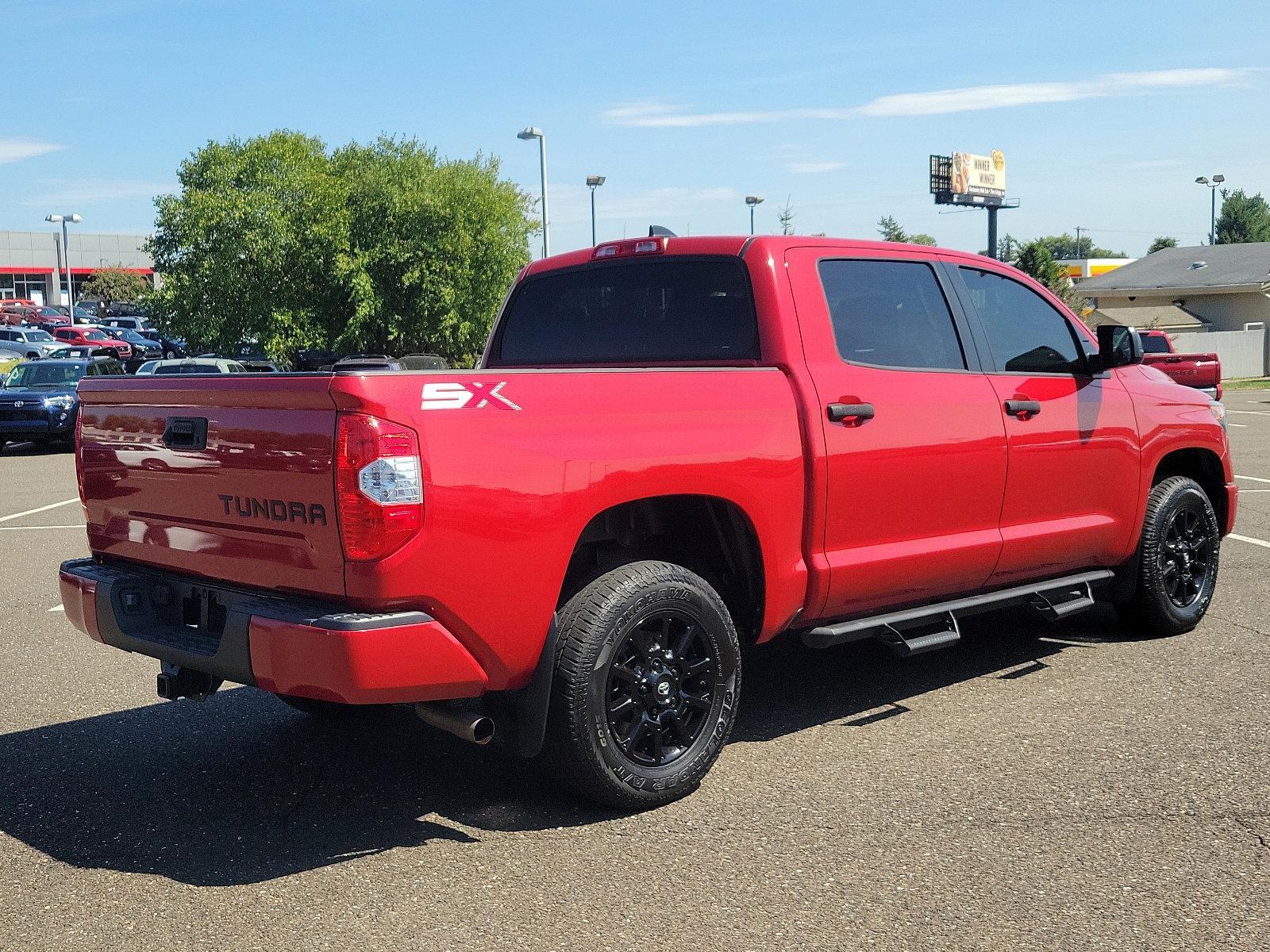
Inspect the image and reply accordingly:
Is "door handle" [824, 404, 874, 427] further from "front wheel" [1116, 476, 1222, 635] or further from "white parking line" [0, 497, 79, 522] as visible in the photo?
"white parking line" [0, 497, 79, 522]

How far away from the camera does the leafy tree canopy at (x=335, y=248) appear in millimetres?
30609

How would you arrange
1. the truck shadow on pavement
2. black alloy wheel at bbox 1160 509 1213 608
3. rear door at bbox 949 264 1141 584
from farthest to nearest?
black alloy wheel at bbox 1160 509 1213 608
rear door at bbox 949 264 1141 584
the truck shadow on pavement

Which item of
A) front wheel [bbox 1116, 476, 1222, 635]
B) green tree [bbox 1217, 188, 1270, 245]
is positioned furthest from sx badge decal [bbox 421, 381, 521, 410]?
green tree [bbox 1217, 188, 1270, 245]

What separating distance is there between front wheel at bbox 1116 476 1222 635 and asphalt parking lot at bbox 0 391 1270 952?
14.7 inches

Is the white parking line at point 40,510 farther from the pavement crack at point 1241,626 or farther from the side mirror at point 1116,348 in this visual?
the pavement crack at point 1241,626

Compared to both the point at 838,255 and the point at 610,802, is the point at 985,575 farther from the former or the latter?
the point at 610,802

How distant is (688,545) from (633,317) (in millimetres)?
1084

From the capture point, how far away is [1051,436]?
230 inches

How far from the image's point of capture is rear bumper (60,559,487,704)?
370 centimetres

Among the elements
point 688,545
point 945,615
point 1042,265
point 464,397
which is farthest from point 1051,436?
point 1042,265

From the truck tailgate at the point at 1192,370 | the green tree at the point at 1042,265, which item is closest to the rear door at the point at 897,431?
the truck tailgate at the point at 1192,370

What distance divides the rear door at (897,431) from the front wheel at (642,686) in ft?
2.24

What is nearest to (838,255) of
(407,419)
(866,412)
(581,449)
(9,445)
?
(866,412)

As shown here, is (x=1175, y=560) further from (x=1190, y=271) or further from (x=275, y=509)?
(x=1190, y=271)
